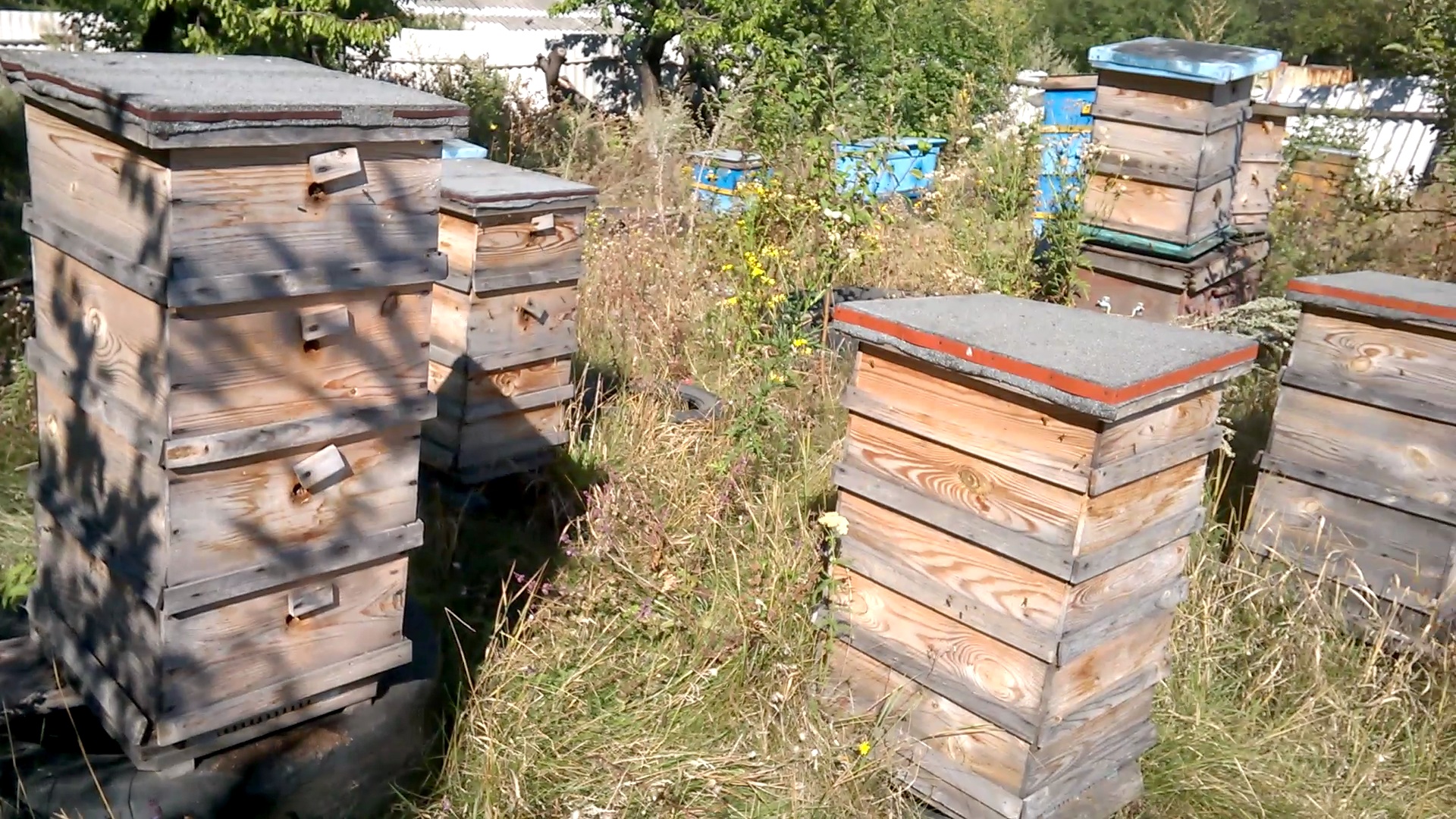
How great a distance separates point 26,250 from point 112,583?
4.87 metres

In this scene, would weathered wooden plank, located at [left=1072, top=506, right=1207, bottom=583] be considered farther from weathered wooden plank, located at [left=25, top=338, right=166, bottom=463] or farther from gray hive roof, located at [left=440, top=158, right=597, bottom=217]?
gray hive roof, located at [left=440, top=158, right=597, bottom=217]

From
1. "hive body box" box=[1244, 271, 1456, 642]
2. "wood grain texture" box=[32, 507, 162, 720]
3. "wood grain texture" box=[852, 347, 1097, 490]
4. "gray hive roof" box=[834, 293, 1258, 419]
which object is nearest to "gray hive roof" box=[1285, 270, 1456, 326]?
"hive body box" box=[1244, 271, 1456, 642]

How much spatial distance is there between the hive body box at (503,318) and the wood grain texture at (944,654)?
1575 mm

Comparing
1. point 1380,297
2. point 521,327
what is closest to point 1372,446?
point 1380,297

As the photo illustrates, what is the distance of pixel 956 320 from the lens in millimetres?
3393

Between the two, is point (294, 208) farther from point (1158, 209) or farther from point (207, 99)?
point (1158, 209)

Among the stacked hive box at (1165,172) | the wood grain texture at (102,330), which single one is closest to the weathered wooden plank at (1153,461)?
the wood grain texture at (102,330)

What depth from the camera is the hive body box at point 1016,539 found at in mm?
2957

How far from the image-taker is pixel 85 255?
8.57ft

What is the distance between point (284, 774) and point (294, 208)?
1.28m

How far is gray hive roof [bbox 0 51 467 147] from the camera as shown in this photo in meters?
2.32

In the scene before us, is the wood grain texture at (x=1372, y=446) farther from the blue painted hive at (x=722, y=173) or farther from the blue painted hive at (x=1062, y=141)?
the blue painted hive at (x=722, y=173)

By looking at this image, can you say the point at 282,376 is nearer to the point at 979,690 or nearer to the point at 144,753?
the point at 144,753

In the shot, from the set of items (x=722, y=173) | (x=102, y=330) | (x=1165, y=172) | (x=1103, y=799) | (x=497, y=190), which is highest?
(x=1165, y=172)
